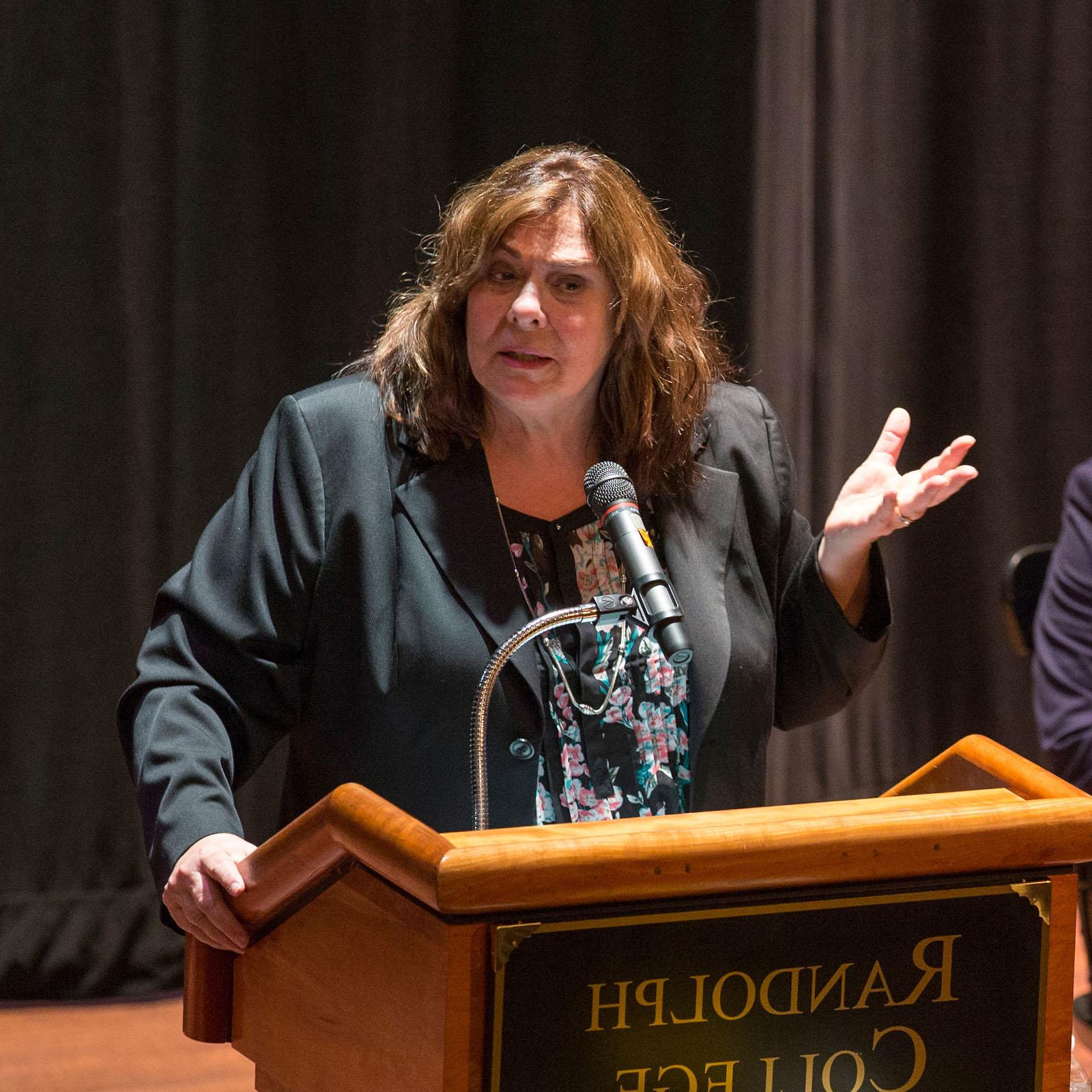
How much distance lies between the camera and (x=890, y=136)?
→ 3.81 meters

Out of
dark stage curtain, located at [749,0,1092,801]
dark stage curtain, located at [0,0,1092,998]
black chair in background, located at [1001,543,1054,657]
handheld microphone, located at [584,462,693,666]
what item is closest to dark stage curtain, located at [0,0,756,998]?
dark stage curtain, located at [0,0,1092,998]

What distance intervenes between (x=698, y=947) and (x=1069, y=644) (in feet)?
6.33

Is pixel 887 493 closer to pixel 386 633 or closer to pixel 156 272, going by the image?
pixel 386 633

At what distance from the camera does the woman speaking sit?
169cm

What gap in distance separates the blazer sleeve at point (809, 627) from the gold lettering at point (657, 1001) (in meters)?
0.79

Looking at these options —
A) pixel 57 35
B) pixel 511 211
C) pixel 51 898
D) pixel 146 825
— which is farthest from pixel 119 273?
pixel 146 825

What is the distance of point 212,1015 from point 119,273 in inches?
80.7

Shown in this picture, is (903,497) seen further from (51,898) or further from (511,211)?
(51,898)

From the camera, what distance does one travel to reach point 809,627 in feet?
6.18

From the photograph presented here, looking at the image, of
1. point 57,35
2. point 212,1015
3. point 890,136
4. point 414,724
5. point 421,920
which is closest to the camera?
point 421,920

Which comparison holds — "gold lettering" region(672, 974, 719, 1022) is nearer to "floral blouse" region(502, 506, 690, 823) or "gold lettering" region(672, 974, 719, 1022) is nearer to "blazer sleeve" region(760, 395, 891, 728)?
"floral blouse" region(502, 506, 690, 823)

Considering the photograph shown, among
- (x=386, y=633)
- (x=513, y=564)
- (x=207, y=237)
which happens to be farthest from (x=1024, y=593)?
(x=207, y=237)

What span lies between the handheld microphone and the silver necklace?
238 millimetres

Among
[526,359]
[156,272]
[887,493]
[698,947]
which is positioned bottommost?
[698,947]
